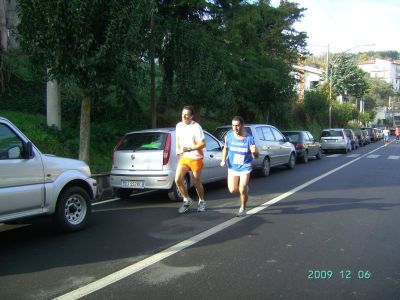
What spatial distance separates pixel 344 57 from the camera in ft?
210

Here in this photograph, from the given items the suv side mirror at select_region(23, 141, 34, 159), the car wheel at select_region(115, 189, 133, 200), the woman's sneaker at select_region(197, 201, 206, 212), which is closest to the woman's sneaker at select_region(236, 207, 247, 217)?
the woman's sneaker at select_region(197, 201, 206, 212)

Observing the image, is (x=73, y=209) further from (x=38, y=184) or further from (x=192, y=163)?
(x=192, y=163)

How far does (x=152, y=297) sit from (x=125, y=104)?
13.4 meters

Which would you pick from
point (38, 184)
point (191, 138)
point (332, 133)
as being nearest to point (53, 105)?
point (191, 138)

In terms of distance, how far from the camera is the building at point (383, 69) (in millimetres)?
148125

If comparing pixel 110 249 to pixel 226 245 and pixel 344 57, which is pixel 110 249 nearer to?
pixel 226 245

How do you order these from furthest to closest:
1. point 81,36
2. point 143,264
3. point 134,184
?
point 81,36
point 134,184
point 143,264

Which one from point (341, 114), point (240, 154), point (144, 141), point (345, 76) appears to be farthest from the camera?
point (345, 76)

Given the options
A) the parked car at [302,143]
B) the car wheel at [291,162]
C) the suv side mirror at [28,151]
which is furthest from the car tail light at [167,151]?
the parked car at [302,143]

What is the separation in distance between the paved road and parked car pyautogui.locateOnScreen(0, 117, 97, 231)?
16.0 inches

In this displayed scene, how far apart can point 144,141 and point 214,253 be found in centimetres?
440

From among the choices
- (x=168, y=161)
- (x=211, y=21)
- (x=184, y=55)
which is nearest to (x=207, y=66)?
(x=184, y=55)

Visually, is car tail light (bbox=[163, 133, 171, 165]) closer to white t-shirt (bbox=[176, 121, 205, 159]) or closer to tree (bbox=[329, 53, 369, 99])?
white t-shirt (bbox=[176, 121, 205, 159])

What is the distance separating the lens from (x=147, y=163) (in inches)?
370
